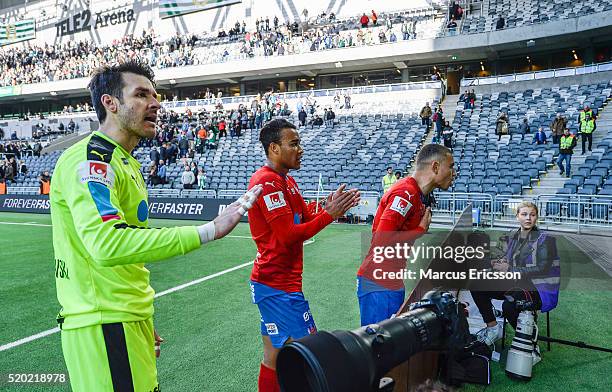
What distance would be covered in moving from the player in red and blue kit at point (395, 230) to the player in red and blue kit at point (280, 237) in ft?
1.58

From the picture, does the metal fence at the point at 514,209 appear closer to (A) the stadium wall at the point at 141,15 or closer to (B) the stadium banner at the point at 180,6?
(A) the stadium wall at the point at 141,15

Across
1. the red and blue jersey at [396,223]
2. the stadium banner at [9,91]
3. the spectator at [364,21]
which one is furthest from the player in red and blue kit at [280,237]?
the stadium banner at [9,91]

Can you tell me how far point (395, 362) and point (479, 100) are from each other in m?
24.0

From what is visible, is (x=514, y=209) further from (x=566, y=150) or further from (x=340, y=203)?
(x=340, y=203)

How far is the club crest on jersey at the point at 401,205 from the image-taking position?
328 cm

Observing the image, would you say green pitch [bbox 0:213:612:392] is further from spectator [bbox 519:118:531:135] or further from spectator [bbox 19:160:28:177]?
spectator [bbox 19:160:28:177]

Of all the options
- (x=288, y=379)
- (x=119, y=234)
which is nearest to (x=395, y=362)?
(x=288, y=379)

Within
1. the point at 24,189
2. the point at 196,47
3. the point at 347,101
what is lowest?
the point at 24,189

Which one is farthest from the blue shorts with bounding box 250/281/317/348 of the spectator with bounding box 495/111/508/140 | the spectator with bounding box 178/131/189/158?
the spectator with bounding box 178/131/189/158

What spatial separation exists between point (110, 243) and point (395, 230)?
2.17m

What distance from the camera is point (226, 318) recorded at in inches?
223

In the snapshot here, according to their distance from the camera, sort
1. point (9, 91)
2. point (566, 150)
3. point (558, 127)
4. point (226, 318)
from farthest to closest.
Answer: point (9, 91) → point (558, 127) → point (566, 150) → point (226, 318)

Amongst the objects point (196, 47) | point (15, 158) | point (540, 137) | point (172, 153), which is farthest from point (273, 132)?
Result: point (196, 47)

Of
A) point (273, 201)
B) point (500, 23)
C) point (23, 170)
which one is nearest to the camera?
point (273, 201)
